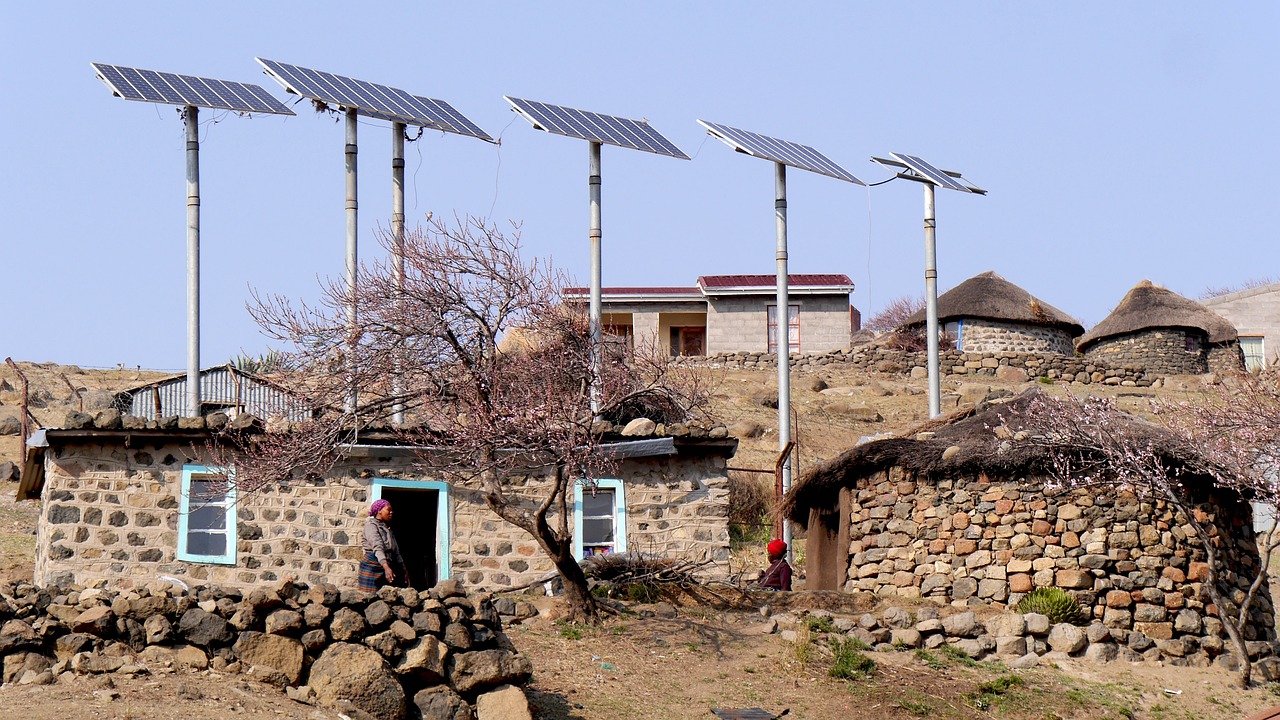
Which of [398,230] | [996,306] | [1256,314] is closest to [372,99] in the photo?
[398,230]

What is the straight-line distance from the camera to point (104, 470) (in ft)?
48.9

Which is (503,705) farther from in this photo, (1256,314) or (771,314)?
(1256,314)

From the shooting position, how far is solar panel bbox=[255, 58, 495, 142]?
62.3ft

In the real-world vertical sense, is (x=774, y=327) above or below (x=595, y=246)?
above

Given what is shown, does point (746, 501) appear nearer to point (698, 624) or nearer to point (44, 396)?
point (698, 624)

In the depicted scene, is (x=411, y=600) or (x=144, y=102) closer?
(x=411, y=600)

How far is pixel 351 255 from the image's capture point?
60.1 ft

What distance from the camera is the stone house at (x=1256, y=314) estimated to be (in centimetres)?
4953

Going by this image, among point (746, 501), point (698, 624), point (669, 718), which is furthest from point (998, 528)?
point (746, 501)

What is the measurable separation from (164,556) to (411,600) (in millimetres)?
5372

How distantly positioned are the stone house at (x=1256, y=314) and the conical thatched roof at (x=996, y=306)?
14685 millimetres

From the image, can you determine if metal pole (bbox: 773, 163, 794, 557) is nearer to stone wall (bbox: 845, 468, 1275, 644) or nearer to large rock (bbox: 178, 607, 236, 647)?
stone wall (bbox: 845, 468, 1275, 644)

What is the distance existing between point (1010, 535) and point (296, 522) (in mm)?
7790

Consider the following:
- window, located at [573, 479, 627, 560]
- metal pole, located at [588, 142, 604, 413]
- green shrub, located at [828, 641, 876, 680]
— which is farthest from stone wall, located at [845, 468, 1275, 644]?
metal pole, located at [588, 142, 604, 413]
